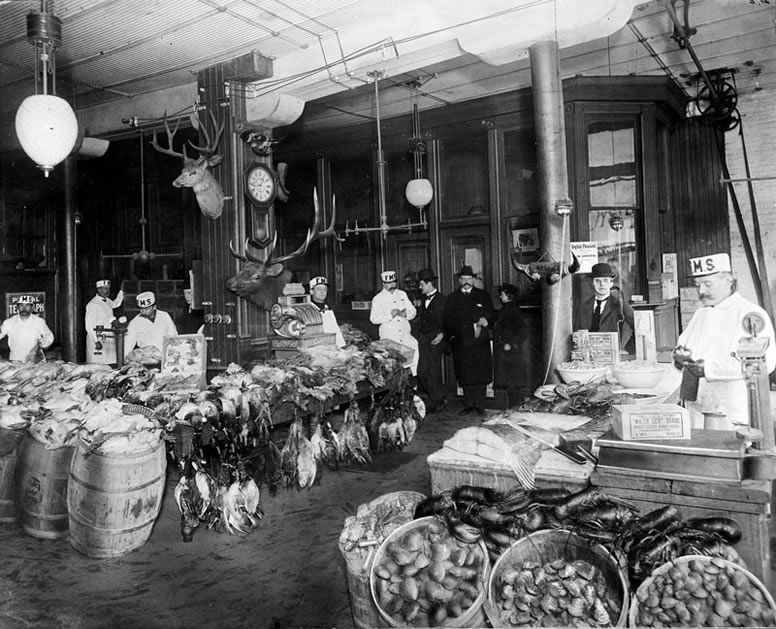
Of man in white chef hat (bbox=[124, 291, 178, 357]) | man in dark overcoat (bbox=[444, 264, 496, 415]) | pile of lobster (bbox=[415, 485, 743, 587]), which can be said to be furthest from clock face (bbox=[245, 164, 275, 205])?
pile of lobster (bbox=[415, 485, 743, 587])

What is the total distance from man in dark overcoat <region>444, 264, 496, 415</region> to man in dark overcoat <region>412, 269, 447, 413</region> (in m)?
0.25

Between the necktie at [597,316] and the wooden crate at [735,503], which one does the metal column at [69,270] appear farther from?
the wooden crate at [735,503]

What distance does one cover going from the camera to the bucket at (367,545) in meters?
2.66

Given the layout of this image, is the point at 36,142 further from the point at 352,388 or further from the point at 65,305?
the point at 65,305

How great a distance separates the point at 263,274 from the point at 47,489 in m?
2.76

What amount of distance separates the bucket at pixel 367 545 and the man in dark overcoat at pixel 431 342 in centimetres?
559

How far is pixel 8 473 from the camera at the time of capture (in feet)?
14.4

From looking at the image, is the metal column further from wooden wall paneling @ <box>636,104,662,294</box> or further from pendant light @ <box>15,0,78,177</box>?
wooden wall paneling @ <box>636,104,662,294</box>

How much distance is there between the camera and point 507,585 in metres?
2.44

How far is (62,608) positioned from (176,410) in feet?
4.04

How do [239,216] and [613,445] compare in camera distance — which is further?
[239,216]

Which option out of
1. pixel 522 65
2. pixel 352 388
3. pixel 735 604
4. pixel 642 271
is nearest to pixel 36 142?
pixel 352 388

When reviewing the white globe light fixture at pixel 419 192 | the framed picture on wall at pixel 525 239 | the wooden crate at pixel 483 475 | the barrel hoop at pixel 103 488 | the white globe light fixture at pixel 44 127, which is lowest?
the barrel hoop at pixel 103 488

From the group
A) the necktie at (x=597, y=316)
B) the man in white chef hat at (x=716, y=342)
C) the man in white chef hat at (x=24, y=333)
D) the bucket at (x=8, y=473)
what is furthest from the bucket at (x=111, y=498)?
the man in white chef hat at (x=24, y=333)
